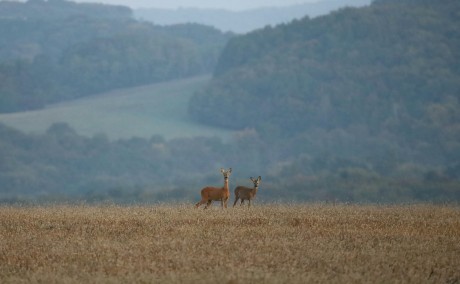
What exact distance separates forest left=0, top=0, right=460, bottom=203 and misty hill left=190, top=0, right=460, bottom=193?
157 millimetres

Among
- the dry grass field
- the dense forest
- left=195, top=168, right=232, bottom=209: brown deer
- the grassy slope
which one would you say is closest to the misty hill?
the grassy slope

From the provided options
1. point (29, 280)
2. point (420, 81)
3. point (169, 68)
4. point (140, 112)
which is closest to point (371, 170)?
point (420, 81)

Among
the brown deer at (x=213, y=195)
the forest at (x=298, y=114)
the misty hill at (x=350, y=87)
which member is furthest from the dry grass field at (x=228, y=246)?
the misty hill at (x=350, y=87)

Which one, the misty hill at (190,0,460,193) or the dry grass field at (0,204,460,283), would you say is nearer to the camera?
the dry grass field at (0,204,460,283)

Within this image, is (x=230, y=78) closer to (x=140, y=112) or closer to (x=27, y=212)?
(x=140, y=112)

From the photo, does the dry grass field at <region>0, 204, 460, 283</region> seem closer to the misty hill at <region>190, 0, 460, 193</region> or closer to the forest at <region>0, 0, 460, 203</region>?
the forest at <region>0, 0, 460, 203</region>

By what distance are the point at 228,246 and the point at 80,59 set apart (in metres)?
138

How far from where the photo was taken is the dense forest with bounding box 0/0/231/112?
13738 centimetres

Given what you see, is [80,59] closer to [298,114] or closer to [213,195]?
[298,114]

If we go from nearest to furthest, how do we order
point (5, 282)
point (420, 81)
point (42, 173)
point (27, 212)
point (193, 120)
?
point (5, 282), point (27, 212), point (42, 173), point (420, 81), point (193, 120)

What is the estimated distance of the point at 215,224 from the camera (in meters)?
20.8

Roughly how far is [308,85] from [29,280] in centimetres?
11128

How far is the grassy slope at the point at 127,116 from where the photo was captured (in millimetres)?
123250

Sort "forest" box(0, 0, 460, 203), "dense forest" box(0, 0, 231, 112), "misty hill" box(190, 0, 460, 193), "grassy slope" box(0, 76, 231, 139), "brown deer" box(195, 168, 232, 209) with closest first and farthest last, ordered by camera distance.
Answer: "brown deer" box(195, 168, 232, 209) < "forest" box(0, 0, 460, 203) < "misty hill" box(190, 0, 460, 193) < "grassy slope" box(0, 76, 231, 139) < "dense forest" box(0, 0, 231, 112)
